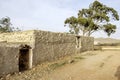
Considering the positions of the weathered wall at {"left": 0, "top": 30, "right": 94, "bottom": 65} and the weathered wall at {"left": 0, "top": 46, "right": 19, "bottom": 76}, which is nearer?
the weathered wall at {"left": 0, "top": 46, "right": 19, "bottom": 76}

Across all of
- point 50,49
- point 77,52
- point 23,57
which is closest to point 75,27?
point 77,52

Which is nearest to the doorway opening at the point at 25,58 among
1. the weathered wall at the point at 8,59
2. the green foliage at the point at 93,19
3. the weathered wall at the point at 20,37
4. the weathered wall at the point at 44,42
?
the weathered wall at the point at 44,42

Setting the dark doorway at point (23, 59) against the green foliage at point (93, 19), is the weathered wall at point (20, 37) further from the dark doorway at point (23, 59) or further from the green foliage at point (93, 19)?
the green foliage at point (93, 19)

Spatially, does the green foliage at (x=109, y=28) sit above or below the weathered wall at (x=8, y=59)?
above

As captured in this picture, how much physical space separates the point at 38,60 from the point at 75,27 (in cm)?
2312

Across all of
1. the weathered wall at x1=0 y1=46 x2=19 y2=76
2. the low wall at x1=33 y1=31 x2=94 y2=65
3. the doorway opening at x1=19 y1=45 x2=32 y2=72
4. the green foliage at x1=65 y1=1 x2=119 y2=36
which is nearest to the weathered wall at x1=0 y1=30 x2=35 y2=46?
the low wall at x1=33 y1=31 x2=94 y2=65

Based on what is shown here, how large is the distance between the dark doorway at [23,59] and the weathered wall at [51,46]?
1.97ft

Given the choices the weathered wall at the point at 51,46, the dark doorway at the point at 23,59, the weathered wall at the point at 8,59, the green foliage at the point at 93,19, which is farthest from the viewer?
the green foliage at the point at 93,19

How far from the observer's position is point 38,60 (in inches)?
A: 549

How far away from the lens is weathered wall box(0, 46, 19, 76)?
10.4 m

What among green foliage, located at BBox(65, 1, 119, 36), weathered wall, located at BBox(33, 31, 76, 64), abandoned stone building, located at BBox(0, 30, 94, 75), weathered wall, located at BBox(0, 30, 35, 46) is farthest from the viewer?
green foliage, located at BBox(65, 1, 119, 36)

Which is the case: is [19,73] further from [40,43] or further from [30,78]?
[40,43]

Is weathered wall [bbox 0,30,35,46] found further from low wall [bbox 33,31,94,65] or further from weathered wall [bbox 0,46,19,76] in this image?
weathered wall [bbox 0,46,19,76]

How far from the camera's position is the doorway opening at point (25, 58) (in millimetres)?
12508
